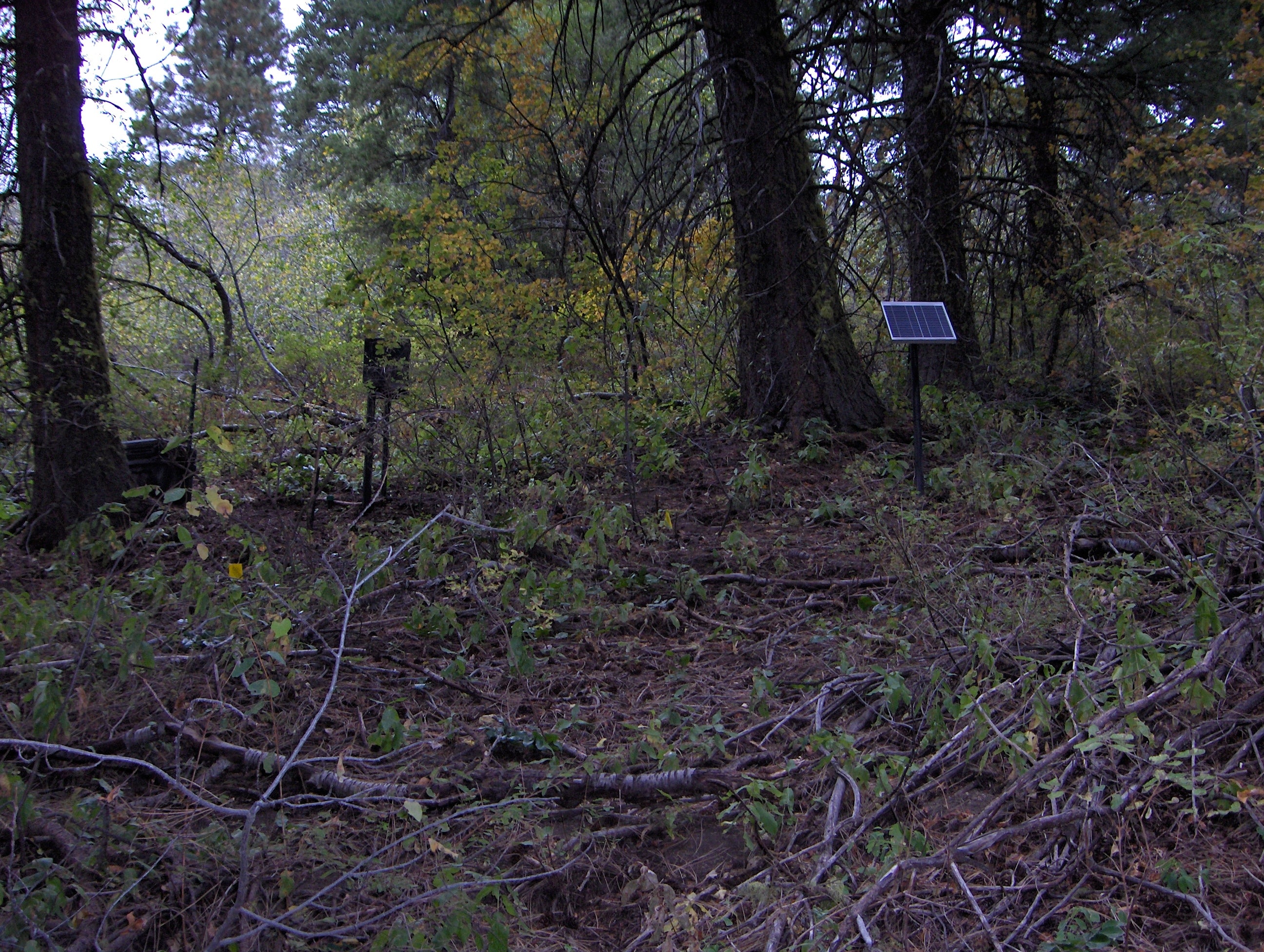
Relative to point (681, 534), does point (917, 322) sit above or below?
above

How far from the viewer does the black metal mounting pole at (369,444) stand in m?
6.48

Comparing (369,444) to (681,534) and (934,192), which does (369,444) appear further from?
(934,192)

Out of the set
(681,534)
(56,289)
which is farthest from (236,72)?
(681,534)

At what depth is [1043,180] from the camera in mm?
8492

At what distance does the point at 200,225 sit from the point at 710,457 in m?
9.46

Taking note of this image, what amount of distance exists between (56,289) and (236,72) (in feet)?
40.5

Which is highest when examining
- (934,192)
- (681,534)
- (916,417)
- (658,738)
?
(934,192)

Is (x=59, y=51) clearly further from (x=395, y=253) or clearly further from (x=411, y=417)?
(x=411, y=417)

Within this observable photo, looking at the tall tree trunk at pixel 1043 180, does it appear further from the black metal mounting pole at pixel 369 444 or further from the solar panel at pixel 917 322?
the black metal mounting pole at pixel 369 444

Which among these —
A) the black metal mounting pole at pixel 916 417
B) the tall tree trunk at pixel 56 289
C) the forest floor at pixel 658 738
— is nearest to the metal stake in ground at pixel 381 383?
the forest floor at pixel 658 738

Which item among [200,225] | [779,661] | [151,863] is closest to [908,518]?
[779,661]

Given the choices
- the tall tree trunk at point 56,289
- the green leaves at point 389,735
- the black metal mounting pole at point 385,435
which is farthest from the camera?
the black metal mounting pole at point 385,435

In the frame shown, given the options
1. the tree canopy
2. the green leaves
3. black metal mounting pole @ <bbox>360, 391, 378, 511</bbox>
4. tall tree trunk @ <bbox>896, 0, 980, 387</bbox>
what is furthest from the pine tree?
the green leaves

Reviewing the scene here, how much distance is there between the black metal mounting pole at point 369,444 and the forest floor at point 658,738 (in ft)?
4.30
